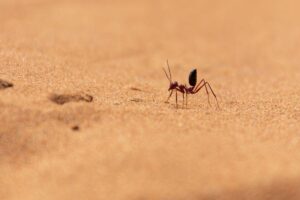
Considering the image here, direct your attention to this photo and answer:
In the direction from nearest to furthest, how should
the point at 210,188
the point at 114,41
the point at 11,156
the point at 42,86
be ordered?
the point at 210,188 < the point at 11,156 < the point at 42,86 < the point at 114,41

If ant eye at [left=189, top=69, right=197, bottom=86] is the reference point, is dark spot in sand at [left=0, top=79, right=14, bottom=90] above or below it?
below

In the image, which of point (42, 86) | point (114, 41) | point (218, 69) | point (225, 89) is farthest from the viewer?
point (114, 41)

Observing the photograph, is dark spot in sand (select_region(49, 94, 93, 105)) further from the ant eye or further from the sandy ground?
the ant eye

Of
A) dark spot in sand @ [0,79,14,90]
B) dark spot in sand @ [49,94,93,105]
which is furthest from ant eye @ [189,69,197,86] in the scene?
dark spot in sand @ [0,79,14,90]

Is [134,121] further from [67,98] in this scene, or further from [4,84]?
[4,84]

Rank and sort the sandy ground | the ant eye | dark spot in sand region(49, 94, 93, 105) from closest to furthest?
the sandy ground < dark spot in sand region(49, 94, 93, 105) < the ant eye

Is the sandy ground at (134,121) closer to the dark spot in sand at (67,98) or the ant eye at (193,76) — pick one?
the dark spot in sand at (67,98)

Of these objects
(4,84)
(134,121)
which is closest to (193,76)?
(134,121)

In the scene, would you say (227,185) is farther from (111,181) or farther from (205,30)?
(205,30)

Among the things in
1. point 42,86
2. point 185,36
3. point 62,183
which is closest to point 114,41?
point 185,36
